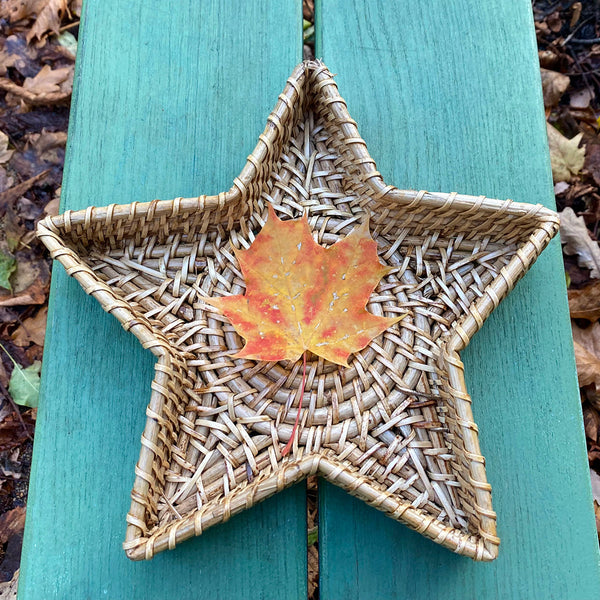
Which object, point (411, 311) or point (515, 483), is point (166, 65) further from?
point (515, 483)

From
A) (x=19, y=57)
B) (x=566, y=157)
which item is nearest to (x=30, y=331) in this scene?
(x=19, y=57)

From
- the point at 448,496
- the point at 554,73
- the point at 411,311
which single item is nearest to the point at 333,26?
the point at 411,311

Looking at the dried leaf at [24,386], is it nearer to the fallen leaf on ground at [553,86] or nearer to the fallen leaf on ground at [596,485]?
the fallen leaf on ground at [596,485]

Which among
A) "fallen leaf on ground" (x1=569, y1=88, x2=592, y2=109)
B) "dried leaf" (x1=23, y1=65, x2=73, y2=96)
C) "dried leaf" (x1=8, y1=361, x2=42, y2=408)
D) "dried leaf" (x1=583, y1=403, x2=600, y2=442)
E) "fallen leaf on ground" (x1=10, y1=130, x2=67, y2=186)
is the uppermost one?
"dried leaf" (x1=23, y1=65, x2=73, y2=96)

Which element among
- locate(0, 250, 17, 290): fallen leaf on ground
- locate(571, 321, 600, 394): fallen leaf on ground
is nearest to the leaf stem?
locate(571, 321, 600, 394): fallen leaf on ground

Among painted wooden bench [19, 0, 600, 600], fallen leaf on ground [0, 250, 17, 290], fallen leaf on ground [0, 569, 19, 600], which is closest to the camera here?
painted wooden bench [19, 0, 600, 600]

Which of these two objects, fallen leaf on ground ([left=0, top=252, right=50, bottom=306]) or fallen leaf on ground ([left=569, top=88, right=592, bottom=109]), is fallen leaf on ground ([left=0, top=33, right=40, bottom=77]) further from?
fallen leaf on ground ([left=569, top=88, right=592, bottom=109])

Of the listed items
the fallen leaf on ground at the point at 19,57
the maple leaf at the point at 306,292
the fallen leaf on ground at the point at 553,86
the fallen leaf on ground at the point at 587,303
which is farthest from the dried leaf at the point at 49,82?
the fallen leaf on ground at the point at 587,303
